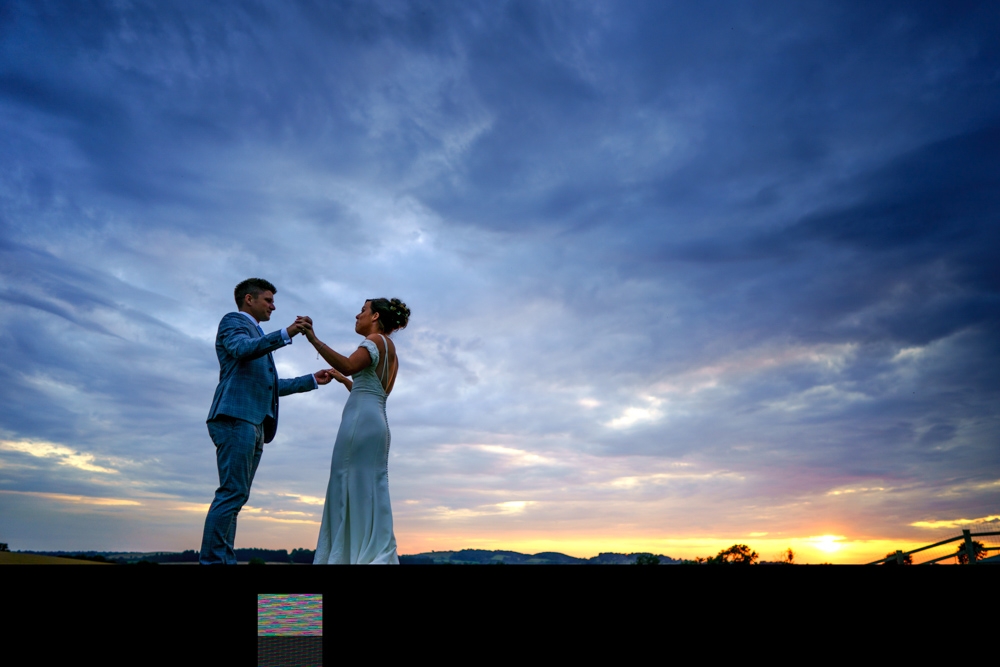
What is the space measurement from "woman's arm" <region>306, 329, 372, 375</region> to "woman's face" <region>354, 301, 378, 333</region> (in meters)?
0.50

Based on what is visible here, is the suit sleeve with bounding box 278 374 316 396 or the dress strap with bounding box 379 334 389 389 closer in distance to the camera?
the suit sleeve with bounding box 278 374 316 396

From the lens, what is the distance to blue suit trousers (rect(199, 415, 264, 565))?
210 inches

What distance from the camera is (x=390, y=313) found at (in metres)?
7.41

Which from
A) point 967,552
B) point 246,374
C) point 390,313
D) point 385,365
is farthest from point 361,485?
point 967,552

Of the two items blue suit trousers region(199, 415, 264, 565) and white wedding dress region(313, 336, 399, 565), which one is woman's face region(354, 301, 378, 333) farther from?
blue suit trousers region(199, 415, 264, 565)

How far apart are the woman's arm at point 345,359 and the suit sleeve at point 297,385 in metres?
0.65

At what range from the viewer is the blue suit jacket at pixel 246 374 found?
5.83 meters

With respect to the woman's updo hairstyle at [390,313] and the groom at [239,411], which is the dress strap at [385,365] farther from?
the groom at [239,411]

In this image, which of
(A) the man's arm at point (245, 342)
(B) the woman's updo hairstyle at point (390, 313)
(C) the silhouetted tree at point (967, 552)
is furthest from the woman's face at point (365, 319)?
(C) the silhouetted tree at point (967, 552)
